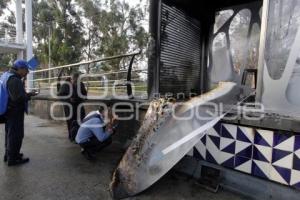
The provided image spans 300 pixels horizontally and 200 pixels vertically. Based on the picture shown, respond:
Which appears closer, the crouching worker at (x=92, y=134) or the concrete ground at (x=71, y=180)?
the concrete ground at (x=71, y=180)

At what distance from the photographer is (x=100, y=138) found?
3.87m

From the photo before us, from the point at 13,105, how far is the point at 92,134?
121 cm

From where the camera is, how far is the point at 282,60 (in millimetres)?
2492

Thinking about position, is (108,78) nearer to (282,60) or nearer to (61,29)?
(282,60)

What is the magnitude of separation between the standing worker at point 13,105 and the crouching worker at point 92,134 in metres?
0.88

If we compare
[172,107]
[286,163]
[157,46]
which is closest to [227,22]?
[157,46]

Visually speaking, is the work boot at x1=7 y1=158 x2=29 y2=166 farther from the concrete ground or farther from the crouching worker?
the crouching worker

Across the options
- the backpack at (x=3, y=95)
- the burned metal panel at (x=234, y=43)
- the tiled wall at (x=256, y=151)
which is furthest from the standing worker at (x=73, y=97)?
the tiled wall at (x=256, y=151)

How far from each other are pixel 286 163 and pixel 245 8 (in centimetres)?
327

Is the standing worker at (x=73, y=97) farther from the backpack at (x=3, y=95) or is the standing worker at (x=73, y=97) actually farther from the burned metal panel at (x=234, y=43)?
the burned metal panel at (x=234, y=43)

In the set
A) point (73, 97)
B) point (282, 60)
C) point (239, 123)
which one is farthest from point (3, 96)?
point (282, 60)

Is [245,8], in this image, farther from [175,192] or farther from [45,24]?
[45,24]

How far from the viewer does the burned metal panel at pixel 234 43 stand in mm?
4531

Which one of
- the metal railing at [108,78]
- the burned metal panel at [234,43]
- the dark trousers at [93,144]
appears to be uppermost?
the burned metal panel at [234,43]
